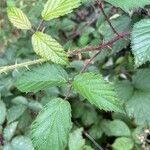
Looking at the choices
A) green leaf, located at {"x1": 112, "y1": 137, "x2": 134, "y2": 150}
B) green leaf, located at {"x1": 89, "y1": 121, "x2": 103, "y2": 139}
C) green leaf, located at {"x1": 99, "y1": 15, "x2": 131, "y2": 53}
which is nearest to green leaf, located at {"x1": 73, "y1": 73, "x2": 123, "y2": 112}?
green leaf, located at {"x1": 99, "y1": 15, "x2": 131, "y2": 53}

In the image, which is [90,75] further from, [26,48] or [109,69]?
[26,48]

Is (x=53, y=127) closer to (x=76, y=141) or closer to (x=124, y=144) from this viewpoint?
(x=76, y=141)

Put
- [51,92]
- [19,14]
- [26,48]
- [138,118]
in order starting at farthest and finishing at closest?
1. [26,48]
2. [51,92]
3. [138,118]
4. [19,14]

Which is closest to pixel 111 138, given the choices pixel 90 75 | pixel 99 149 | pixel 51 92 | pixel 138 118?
pixel 99 149

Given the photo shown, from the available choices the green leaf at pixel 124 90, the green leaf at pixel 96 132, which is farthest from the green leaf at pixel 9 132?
the green leaf at pixel 96 132

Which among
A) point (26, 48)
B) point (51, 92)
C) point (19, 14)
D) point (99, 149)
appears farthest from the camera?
point (26, 48)

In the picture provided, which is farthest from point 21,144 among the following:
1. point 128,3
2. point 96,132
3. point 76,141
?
point 128,3

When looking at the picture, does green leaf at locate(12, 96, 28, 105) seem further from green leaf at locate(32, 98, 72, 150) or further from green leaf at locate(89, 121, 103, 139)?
green leaf at locate(32, 98, 72, 150)
